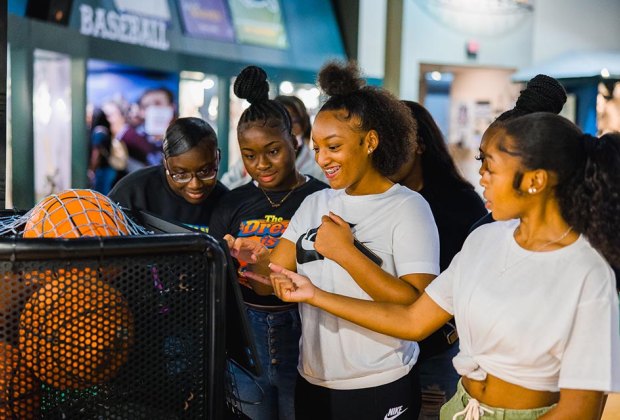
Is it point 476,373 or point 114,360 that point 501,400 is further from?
point 114,360

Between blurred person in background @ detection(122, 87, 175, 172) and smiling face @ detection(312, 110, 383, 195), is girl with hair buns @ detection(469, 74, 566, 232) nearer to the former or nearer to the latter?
smiling face @ detection(312, 110, 383, 195)

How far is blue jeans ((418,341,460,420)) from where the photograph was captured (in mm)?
2824

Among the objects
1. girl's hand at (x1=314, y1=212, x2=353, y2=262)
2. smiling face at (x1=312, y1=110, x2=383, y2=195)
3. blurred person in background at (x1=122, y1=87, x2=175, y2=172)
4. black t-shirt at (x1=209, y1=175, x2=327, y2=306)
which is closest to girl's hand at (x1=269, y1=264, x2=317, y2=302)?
girl's hand at (x1=314, y1=212, x2=353, y2=262)

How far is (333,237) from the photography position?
1941 millimetres

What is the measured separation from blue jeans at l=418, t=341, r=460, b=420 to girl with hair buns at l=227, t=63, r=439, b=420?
25.8 inches

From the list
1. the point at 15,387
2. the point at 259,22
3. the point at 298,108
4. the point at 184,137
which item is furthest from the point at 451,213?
the point at 259,22

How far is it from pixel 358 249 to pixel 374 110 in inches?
17.5

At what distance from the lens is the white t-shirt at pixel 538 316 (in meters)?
1.49

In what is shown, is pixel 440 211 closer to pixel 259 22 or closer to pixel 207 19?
pixel 207 19

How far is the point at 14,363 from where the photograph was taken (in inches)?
50.3

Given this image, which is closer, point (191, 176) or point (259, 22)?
point (191, 176)

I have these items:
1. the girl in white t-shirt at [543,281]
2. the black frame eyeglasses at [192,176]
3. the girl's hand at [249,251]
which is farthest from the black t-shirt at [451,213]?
the girl in white t-shirt at [543,281]

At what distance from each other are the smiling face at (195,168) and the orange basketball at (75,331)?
63.7 inches

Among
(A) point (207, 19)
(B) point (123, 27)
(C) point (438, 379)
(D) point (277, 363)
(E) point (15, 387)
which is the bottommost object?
(C) point (438, 379)
